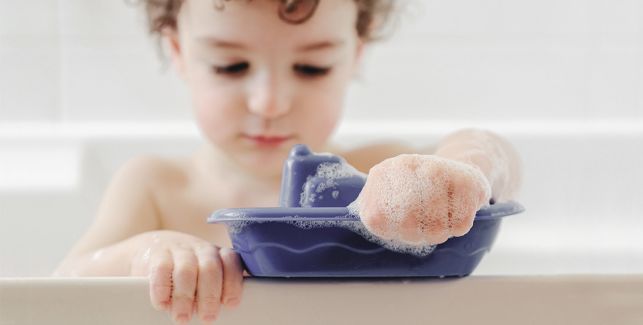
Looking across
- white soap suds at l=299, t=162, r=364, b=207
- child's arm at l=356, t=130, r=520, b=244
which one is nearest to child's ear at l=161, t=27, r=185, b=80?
white soap suds at l=299, t=162, r=364, b=207

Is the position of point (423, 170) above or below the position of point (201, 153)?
above

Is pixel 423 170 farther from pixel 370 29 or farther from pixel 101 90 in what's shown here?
pixel 101 90

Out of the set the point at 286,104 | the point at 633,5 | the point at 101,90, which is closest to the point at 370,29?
the point at 286,104

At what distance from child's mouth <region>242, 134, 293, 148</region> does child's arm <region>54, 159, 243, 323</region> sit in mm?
208

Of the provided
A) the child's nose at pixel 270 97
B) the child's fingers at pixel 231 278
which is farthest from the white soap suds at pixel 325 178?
the child's nose at pixel 270 97

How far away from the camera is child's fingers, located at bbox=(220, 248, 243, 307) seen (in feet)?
2.07

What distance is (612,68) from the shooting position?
1.99 m

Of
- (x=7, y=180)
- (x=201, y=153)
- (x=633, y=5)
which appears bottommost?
(x=7, y=180)

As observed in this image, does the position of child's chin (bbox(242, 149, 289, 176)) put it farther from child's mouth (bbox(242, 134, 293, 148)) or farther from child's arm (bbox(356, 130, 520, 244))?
child's arm (bbox(356, 130, 520, 244))

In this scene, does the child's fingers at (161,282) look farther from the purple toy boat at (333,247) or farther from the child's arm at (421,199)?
the child's arm at (421,199)

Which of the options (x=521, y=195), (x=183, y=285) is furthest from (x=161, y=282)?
(x=521, y=195)

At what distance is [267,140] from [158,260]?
47 centimetres

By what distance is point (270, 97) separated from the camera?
107 centimetres

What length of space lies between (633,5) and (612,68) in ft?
0.66
